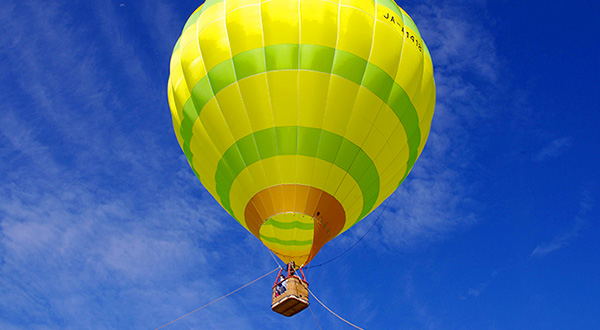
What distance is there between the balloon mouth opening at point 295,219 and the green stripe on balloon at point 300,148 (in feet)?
2.14

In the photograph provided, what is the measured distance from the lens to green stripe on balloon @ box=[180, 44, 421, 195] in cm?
804

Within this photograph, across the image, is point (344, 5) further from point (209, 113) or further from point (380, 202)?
point (380, 202)

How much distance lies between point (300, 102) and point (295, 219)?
2293 millimetres

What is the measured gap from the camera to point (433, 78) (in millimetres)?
9688

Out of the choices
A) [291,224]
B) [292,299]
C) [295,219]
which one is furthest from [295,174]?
[292,299]

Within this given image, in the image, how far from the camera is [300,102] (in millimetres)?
8094

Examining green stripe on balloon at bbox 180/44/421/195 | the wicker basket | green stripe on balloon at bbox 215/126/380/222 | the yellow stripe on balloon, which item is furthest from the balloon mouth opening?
green stripe on balloon at bbox 180/44/421/195

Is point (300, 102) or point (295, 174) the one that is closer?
point (300, 102)

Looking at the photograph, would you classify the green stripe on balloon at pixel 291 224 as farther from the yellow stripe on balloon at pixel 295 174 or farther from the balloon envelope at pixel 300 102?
the yellow stripe on balloon at pixel 295 174

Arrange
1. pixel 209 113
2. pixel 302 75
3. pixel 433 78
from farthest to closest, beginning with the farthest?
pixel 433 78 < pixel 209 113 < pixel 302 75

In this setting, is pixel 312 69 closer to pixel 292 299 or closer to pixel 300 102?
pixel 300 102

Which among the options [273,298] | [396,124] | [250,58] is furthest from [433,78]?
[273,298]

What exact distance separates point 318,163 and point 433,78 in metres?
3.54

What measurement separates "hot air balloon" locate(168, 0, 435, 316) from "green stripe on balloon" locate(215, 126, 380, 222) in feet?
0.06
